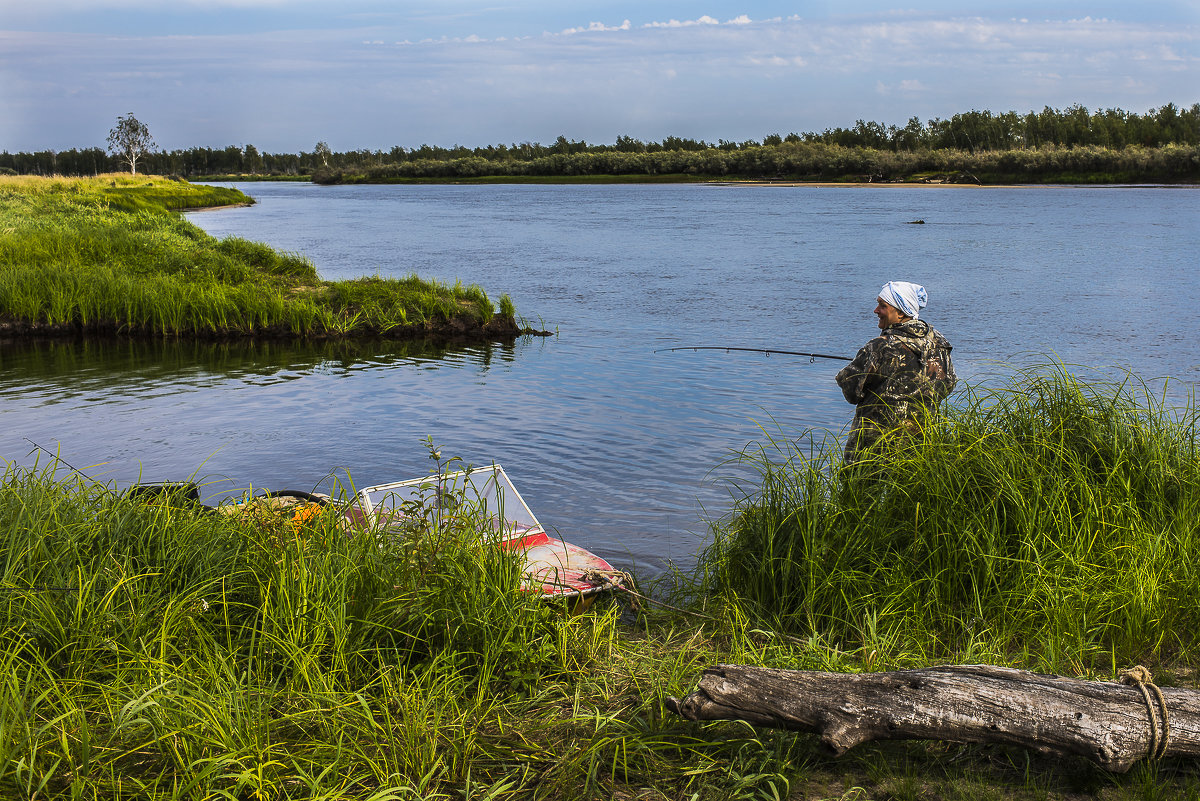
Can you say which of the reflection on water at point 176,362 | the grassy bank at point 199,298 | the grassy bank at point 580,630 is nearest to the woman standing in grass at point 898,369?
the grassy bank at point 580,630

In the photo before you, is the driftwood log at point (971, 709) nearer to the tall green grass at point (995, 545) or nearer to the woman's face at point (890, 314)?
the tall green grass at point (995, 545)

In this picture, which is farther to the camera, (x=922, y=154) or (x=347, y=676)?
(x=922, y=154)

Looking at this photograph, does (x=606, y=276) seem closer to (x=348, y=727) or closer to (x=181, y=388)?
(x=181, y=388)

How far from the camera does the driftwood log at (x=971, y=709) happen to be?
3324 millimetres

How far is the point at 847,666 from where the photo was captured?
13.4ft

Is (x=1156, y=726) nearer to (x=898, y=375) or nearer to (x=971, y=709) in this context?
(x=971, y=709)

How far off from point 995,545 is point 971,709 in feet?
6.43

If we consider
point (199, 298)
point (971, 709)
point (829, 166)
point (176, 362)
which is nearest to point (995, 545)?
point (971, 709)

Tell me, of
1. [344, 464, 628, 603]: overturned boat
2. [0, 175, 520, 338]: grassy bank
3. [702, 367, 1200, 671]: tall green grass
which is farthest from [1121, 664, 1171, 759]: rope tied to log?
[0, 175, 520, 338]: grassy bank

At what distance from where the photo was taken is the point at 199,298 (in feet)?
58.9

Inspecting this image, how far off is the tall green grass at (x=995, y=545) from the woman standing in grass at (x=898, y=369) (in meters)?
0.41

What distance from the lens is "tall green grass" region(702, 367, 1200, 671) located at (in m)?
4.71

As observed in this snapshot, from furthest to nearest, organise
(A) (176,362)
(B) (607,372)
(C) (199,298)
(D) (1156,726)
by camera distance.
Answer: (C) (199,298), (A) (176,362), (B) (607,372), (D) (1156,726)

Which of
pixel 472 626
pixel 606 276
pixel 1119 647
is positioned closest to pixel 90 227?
pixel 606 276
